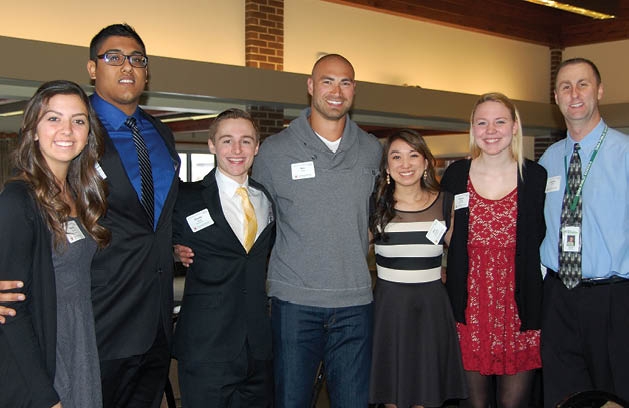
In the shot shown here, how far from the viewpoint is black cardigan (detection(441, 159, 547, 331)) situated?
318 centimetres

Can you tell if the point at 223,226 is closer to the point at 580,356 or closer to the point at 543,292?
the point at 543,292

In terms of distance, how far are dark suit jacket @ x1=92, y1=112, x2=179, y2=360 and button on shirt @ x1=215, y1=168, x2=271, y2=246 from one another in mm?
307

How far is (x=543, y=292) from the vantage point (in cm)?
→ 324

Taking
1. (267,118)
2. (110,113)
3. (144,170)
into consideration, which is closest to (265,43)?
(267,118)

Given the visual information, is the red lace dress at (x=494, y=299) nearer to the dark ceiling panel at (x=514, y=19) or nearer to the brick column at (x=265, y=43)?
the brick column at (x=265, y=43)

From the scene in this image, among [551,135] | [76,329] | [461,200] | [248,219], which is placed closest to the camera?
[76,329]

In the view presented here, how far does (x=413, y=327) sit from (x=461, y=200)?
644 mm

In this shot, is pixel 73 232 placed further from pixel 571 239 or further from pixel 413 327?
pixel 571 239

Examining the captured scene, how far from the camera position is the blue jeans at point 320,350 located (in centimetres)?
316

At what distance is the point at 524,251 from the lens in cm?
317

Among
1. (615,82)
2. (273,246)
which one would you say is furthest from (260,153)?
(615,82)

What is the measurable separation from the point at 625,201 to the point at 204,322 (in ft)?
6.42

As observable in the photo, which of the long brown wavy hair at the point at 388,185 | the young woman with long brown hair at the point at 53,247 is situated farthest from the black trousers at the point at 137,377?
the long brown wavy hair at the point at 388,185

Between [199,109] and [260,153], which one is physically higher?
[199,109]
